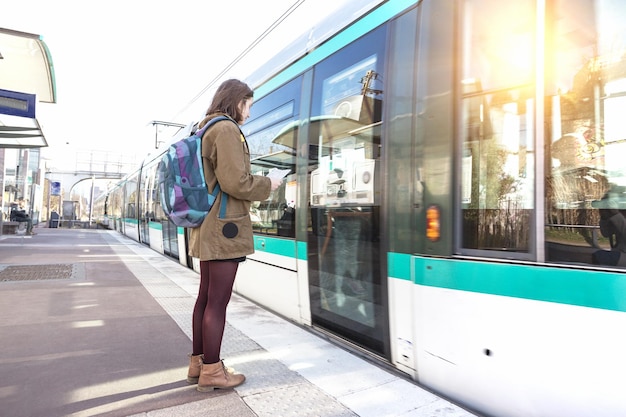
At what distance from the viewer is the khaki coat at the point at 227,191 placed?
2.24m

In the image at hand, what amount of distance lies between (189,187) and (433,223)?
4.72 feet

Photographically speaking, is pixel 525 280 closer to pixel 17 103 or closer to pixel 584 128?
pixel 584 128

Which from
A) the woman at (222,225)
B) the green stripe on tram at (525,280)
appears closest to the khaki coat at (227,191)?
the woman at (222,225)

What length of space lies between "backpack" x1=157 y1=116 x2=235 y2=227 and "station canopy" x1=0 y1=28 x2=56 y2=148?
21.7 ft

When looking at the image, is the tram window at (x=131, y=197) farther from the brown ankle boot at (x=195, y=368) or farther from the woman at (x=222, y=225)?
the woman at (x=222, y=225)

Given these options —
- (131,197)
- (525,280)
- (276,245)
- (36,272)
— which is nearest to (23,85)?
(36,272)

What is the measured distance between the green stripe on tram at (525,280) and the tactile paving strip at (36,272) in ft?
20.5

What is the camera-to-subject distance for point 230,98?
246cm

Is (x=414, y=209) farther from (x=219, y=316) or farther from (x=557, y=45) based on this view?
(x=219, y=316)

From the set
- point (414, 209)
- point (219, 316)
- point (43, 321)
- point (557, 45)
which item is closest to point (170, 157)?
point (219, 316)

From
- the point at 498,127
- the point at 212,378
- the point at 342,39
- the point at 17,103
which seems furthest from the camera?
the point at 17,103

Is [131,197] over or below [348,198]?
over

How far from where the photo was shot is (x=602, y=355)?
1674 mm

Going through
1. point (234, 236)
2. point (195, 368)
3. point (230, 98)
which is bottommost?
point (195, 368)
